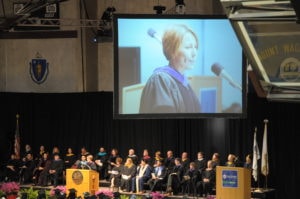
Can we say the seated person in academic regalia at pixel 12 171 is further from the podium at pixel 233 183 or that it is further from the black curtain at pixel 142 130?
the podium at pixel 233 183

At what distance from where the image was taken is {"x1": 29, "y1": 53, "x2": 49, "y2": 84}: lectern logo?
1959cm

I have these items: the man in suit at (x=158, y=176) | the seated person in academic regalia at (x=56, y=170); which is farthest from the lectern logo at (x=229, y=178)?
the seated person in academic regalia at (x=56, y=170)

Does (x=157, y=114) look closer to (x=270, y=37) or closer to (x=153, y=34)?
(x=153, y=34)

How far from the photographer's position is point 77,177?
586 inches

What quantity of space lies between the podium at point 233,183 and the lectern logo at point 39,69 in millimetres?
9117

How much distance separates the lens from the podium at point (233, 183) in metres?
12.3

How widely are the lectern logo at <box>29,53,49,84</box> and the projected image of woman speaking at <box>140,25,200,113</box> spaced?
24.0 ft

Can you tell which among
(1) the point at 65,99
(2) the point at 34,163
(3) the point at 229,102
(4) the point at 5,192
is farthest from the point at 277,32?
(1) the point at 65,99

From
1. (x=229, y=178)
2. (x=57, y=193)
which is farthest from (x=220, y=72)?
(x=57, y=193)

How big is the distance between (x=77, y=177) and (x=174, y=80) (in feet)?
13.1

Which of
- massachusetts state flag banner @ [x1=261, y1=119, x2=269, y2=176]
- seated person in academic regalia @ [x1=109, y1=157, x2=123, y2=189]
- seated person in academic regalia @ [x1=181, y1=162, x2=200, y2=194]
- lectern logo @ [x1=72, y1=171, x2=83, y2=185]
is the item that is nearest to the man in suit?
seated person in academic regalia @ [x1=181, y1=162, x2=200, y2=194]

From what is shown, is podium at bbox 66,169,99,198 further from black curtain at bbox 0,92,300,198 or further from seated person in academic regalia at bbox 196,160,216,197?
black curtain at bbox 0,92,300,198

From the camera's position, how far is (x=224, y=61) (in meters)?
13.1

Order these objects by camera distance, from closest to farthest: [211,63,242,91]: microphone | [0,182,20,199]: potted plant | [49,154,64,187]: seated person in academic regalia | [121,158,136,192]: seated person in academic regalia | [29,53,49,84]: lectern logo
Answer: [0,182,20,199]: potted plant < [211,63,242,91]: microphone < [121,158,136,192]: seated person in academic regalia < [49,154,64,187]: seated person in academic regalia < [29,53,49,84]: lectern logo
